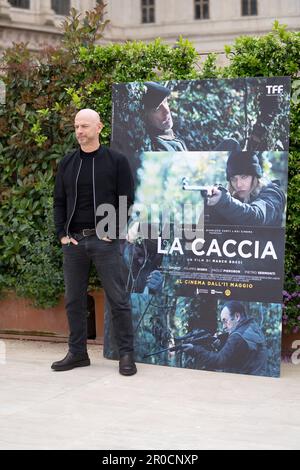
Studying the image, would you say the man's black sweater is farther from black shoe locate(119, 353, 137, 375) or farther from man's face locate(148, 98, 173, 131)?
black shoe locate(119, 353, 137, 375)

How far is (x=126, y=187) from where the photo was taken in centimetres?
600

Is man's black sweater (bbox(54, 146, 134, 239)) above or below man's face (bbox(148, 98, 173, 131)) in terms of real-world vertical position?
below

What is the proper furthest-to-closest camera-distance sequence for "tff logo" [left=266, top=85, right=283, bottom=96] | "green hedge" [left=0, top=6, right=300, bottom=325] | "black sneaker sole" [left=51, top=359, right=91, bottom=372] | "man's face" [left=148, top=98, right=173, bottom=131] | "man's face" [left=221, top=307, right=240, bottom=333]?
"green hedge" [left=0, top=6, right=300, bottom=325] → "man's face" [left=148, top=98, right=173, bottom=131] → "black sneaker sole" [left=51, top=359, right=91, bottom=372] → "man's face" [left=221, top=307, right=240, bottom=333] → "tff logo" [left=266, top=85, right=283, bottom=96]

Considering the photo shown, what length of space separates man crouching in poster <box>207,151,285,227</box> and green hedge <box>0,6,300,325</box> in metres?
0.95

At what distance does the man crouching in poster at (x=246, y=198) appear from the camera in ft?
19.2

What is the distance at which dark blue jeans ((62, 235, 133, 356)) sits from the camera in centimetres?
602

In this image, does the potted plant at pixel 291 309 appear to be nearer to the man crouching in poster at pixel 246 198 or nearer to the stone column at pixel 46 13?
the man crouching in poster at pixel 246 198

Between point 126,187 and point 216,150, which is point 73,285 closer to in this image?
point 126,187

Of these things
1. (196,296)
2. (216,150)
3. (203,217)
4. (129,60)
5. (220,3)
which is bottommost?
(196,296)

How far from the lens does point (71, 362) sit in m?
6.16

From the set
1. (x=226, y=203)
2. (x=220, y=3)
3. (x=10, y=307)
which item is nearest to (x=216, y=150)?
(x=226, y=203)

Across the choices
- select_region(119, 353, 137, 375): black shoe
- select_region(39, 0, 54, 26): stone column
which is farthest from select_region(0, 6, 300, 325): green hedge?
select_region(39, 0, 54, 26): stone column

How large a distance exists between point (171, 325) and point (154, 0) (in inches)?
2196

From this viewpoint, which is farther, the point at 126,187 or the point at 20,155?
the point at 20,155
